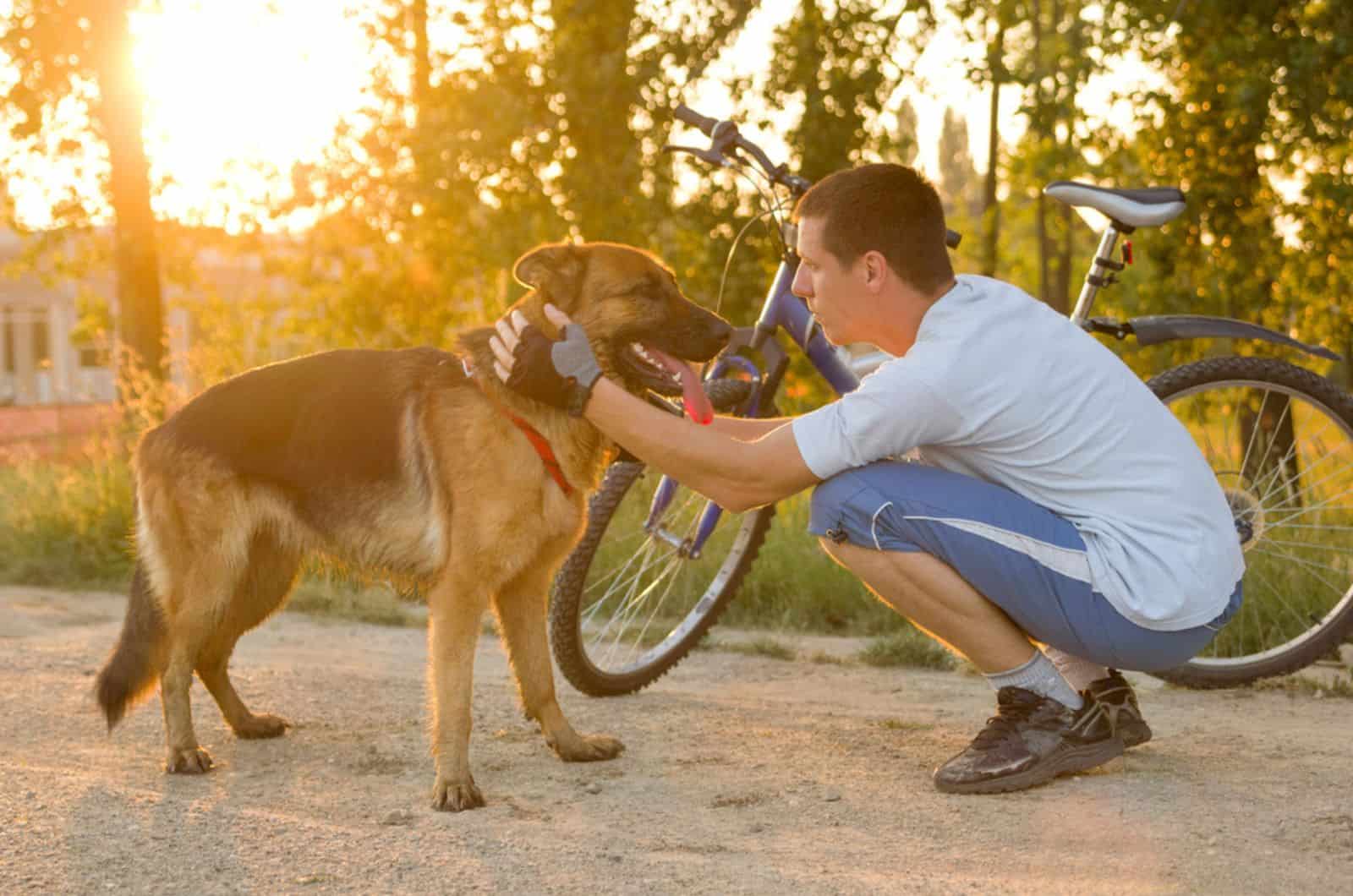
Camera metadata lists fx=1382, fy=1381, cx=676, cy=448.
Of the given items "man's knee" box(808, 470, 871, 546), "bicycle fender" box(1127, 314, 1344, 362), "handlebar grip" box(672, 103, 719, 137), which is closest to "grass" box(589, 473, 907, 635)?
"handlebar grip" box(672, 103, 719, 137)

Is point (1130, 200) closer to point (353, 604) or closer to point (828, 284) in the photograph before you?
point (828, 284)

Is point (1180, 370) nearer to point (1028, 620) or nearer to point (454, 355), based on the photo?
point (1028, 620)

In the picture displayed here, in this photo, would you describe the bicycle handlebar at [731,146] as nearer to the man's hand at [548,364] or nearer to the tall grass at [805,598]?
the man's hand at [548,364]

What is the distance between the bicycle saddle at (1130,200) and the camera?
14.5 feet

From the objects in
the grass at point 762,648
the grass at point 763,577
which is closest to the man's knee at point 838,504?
the grass at point 763,577

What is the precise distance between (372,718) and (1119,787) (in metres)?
2.35

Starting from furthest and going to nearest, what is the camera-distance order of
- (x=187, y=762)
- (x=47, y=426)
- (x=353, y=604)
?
(x=47, y=426), (x=353, y=604), (x=187, y=762)

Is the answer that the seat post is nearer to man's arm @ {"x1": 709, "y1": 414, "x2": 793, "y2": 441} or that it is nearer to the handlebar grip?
man's arm @ {"x1": 709, "y1": 414, "x2": 793, "y2": 441}

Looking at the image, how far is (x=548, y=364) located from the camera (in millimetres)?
3596

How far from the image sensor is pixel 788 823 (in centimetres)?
328

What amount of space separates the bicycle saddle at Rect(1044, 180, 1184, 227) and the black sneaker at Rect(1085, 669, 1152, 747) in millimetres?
1542

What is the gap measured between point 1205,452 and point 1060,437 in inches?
74.3

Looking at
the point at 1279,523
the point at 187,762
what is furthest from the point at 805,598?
the point at 187,762

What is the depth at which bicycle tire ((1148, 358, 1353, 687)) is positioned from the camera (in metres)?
4.53
